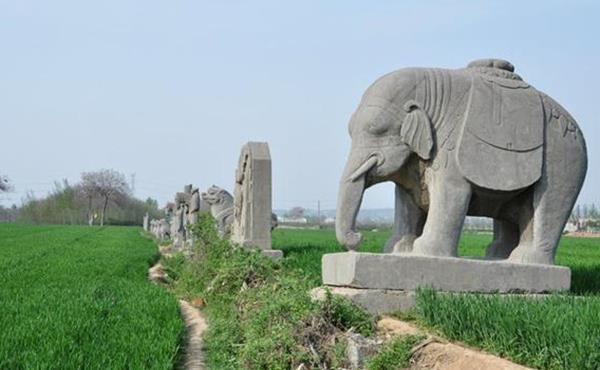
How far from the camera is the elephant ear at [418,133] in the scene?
650 cm

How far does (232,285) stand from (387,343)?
3842 millimetres

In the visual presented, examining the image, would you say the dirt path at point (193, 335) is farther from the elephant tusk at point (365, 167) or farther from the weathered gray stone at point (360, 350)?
the elephant tusk at point (365, 167)

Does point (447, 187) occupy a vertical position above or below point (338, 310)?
above

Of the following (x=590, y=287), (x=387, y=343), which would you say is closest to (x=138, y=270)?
(x=590, y=287)

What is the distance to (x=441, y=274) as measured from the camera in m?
6.29

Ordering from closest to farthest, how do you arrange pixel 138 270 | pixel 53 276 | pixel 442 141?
pixel 442 141 < pixel 53 276 < pixel 138 270

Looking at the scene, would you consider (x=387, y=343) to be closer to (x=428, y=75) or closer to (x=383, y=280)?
(x=383, y=280)

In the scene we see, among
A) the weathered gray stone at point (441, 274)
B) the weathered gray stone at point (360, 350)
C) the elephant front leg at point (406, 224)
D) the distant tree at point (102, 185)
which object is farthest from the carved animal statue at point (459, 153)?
the distant tree at point (102, 185)

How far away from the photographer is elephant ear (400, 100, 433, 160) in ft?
21.3

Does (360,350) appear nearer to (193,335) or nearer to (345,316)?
(345,316)

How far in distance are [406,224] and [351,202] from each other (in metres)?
0.82

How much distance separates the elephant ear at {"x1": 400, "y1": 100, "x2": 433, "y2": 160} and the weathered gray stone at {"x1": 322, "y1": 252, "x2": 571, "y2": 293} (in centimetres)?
92

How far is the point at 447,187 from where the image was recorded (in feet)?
21.3

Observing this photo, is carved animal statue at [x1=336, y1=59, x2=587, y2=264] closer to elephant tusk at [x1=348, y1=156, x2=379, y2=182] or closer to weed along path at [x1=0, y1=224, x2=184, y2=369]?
elephant tusk at [x1=348, y1=156, x2=379, y2=182]
